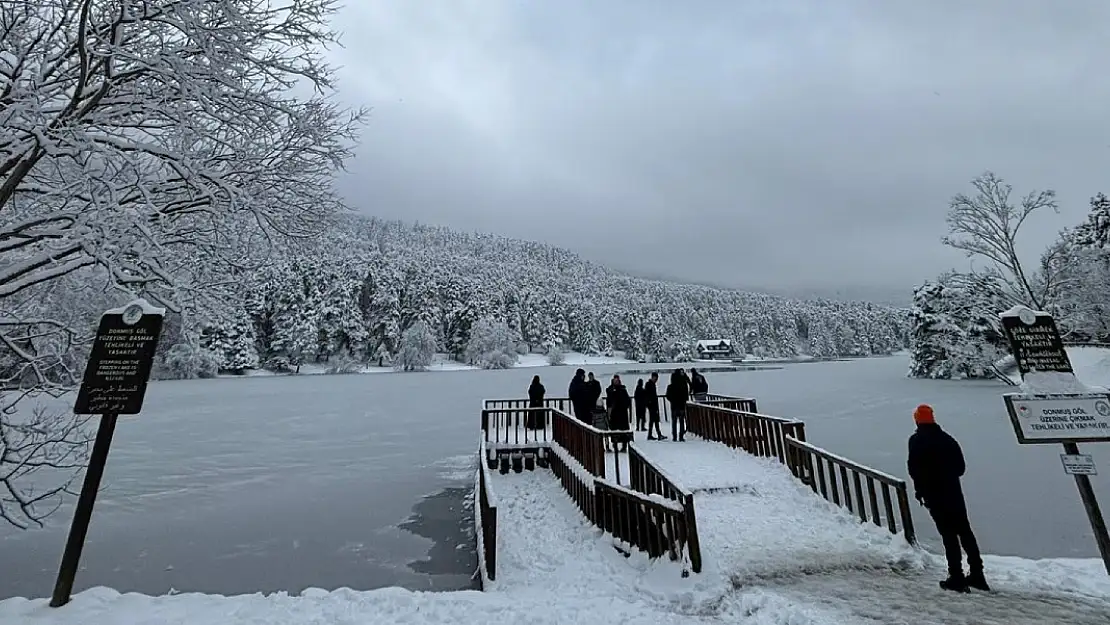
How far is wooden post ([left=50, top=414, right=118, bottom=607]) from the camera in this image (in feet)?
15.1

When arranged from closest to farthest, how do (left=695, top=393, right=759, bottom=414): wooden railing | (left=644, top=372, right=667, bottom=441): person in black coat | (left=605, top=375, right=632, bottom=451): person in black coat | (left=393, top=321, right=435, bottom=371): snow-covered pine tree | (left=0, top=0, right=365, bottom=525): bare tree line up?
(left=0, top=0, right=365, bottom=525): bare tree → (left=605, top=375, right=632, bottom=451): person in black coat → (left=644, top=372, right=667, bottom=441): person in black coat → (left=695, top=393, right=759, bottom=414): wooden railing → (left=393, top=321, right=435, bottom=371): snow-covered pine tree

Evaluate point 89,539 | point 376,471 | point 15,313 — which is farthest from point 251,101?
point 376,471

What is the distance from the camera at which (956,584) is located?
4965 millimetres

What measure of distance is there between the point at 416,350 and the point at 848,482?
7220 cm

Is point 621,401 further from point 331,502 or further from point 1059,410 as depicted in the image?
point 1059,410

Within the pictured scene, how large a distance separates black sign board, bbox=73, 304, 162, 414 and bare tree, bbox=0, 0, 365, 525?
0.28 m

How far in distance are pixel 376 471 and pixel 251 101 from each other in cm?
1190

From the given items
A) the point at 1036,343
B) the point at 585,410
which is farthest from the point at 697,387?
the point at 1036,343

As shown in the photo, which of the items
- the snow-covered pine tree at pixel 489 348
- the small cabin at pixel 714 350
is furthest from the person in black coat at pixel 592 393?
the small cabin at pixel 714 350

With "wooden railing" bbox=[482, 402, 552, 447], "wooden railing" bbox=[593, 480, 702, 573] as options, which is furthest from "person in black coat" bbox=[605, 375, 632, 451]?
"wooden railing" bbox=[593, 480, 702, 573]

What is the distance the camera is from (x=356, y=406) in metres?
→ 32.1

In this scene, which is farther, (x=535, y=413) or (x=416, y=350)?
(x=416, y=350)

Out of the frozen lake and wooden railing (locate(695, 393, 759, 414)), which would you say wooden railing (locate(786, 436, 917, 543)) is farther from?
wooden railing (locate(695, 393, 759, 414))

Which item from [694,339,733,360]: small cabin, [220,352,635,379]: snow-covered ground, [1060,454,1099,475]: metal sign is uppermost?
[694,339,733,360]: small cabin
